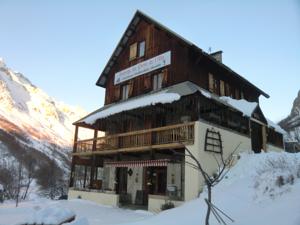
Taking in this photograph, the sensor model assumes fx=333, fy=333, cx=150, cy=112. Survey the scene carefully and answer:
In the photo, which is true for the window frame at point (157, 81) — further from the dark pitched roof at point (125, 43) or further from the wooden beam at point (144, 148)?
the wooden beam at point (144, 148)

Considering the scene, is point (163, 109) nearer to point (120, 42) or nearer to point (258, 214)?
point (120, 42)

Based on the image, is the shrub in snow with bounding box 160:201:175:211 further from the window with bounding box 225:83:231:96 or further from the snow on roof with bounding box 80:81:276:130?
the window with bounding box 225:83:231:96

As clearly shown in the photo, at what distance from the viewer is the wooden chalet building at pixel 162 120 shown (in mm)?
18516

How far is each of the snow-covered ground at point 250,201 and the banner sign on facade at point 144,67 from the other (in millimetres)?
8929

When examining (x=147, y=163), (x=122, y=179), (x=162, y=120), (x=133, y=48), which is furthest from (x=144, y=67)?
(x=122, y=179)

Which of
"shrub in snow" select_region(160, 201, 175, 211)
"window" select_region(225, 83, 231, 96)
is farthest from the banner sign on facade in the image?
"shrub in snow" select_region(160, 201, 175, 211)

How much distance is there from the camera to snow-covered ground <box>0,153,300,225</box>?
35.4 feet

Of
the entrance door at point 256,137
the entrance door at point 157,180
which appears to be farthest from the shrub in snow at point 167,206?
the entrance door at point 256,137

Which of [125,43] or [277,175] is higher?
[125,43]

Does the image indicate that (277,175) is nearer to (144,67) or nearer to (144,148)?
(144,148)

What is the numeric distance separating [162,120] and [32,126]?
265ft

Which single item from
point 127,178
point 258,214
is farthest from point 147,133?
point 258,214

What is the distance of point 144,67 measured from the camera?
24.6m

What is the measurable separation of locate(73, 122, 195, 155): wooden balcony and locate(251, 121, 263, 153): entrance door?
24.9 ft
